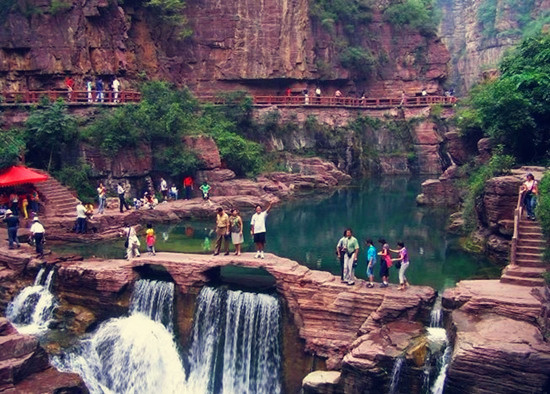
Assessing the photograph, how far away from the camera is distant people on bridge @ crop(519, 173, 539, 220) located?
58.6 ft

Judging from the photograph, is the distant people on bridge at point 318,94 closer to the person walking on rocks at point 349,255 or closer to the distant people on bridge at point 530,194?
the distant people on bridge at point 530,194

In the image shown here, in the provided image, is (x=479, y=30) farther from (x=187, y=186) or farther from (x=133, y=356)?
(x=133, y=356)

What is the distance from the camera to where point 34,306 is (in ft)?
62.1

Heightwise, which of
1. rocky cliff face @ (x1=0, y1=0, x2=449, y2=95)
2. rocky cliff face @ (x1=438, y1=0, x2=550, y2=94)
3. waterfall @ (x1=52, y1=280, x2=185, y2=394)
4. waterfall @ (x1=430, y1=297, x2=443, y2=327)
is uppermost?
rocky cliff face @ (x1=438, y1=0, x2=550, y2=94)

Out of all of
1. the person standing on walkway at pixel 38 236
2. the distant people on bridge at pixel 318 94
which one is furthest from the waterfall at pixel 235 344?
the distant people on bridge at pixel 318 94

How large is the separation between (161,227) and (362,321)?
1419cm

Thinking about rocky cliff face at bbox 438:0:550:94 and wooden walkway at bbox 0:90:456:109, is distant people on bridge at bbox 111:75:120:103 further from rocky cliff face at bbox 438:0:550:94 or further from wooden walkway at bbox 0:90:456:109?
rocky cliff face at bbox 438:0:550:94

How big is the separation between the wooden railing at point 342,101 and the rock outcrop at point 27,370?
1114 inches

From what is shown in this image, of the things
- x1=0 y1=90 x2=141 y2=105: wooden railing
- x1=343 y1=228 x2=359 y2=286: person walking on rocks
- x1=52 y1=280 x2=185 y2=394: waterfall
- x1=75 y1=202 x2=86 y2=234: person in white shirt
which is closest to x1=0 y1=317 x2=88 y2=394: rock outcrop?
x1=52 y1=280 x2=185 y2=394: waterfall

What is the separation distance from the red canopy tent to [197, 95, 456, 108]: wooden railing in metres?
17.7

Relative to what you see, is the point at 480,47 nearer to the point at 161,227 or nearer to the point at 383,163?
the point at 383,163

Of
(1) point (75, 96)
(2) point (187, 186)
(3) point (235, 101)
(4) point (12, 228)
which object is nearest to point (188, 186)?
(2) point (187, 186)

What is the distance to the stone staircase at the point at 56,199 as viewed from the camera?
26125mm

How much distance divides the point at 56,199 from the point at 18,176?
1.99 m
